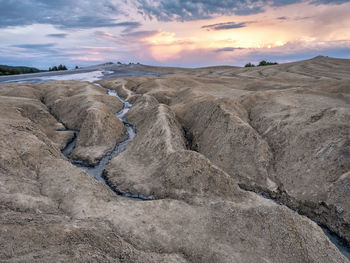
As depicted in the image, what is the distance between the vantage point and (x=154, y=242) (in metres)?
16.0

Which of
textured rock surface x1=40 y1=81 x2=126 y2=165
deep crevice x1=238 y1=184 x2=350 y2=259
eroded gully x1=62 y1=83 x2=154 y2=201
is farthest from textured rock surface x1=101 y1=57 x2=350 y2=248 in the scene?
textured rock surface x1=40 y1=81 x2=126 y2=165

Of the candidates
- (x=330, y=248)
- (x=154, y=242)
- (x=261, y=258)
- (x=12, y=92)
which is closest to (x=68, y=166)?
(x=154, y=242)

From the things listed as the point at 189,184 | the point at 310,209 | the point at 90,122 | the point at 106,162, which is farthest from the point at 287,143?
the point at 90,122

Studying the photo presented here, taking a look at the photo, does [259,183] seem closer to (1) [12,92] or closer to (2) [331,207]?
(2) [331,207]

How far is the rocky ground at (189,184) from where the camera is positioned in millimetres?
14766

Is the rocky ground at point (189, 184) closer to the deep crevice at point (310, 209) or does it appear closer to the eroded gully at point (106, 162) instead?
the deep crevice at point (310, 209)

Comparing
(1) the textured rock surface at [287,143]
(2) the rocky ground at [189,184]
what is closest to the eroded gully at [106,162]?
(2) the rocky ground at [189,184]

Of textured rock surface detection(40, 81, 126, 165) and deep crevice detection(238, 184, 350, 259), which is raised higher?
textured rock surface detection(40, 81, 126, 165)

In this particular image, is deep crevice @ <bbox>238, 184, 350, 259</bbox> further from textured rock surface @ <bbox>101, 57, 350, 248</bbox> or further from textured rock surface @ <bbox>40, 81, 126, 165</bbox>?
textured rock surface @ <bbox>40, 81, 126, 165</bbox>

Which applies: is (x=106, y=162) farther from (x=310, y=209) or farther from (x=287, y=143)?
(x=310, y=209)

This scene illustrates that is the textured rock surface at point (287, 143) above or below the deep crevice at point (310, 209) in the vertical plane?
above

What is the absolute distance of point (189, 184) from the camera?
23.0 meters

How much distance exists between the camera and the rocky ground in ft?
48.4

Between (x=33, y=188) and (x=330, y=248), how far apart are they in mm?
21253
